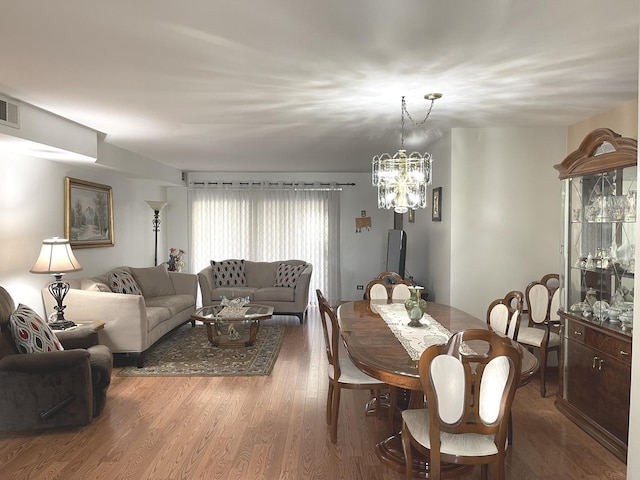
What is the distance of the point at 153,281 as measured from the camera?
6.43 m

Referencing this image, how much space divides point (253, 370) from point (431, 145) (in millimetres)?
3236

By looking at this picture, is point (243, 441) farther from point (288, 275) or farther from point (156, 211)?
point (156, 211)

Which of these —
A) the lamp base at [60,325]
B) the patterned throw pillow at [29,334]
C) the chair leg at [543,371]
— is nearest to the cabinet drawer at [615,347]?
the chair leg at [543,371]

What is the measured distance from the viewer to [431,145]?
17.8ft

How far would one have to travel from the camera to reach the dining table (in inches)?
89.7

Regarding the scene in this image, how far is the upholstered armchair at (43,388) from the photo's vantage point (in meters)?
3.13

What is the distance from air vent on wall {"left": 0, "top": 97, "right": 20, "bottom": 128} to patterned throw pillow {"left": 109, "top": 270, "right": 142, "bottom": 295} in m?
2.48

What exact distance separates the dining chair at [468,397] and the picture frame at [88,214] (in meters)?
4.62

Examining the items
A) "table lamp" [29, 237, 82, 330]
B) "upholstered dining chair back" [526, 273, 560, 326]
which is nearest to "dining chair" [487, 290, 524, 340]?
"upholstered dining chair back" [526, 273, 560, 326]

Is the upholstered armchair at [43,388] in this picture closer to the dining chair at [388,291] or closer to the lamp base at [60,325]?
the lamp base at [60,325]

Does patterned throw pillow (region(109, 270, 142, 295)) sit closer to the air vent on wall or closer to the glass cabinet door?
the air vent on wall

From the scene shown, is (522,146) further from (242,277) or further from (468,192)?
(242,277)

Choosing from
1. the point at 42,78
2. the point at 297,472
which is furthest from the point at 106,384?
the point at 42,78

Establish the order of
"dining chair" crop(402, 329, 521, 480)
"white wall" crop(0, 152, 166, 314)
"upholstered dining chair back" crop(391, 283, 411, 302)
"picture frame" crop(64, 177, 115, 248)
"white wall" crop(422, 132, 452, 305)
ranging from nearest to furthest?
"dining chair" crop(402, 329, 521, 480), "white wall" crop(0, 152, 166, 314), "upholstered dining chair back" crop(391, 283, 411, 302), "white wall" crop(422, 132, 452, 305), "picture frame" crop(64, 177, 115, 248)
